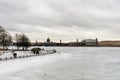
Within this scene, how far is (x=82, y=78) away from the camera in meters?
26.6

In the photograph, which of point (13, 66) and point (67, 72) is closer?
point (67, 72)

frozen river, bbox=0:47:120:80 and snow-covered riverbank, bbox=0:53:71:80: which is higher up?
snow-covered riverbank, bbox=0:53:71:80

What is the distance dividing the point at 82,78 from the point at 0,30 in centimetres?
6902

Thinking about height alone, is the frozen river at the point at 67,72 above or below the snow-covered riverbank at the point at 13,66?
below

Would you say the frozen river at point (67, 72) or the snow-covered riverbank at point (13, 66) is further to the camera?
the snow-covered riverbank at point (13, 66)

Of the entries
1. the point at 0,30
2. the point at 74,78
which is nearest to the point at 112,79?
the point at 74,78

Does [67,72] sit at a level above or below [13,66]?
below

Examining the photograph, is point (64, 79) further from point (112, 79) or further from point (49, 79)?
point (112, 79)

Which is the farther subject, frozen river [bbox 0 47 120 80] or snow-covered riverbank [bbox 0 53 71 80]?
snow-covered riverbank [bbox 0 53 71 80]

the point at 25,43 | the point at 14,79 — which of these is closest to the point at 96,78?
the point at 14,79

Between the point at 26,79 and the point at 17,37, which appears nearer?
the point at 26,79

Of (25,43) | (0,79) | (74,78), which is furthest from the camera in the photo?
(25,43)

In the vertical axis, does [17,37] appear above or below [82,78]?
above

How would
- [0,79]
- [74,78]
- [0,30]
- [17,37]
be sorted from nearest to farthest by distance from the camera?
1. [0,79]
2. [74,78]
3. [0,30]
4. [17,37]
